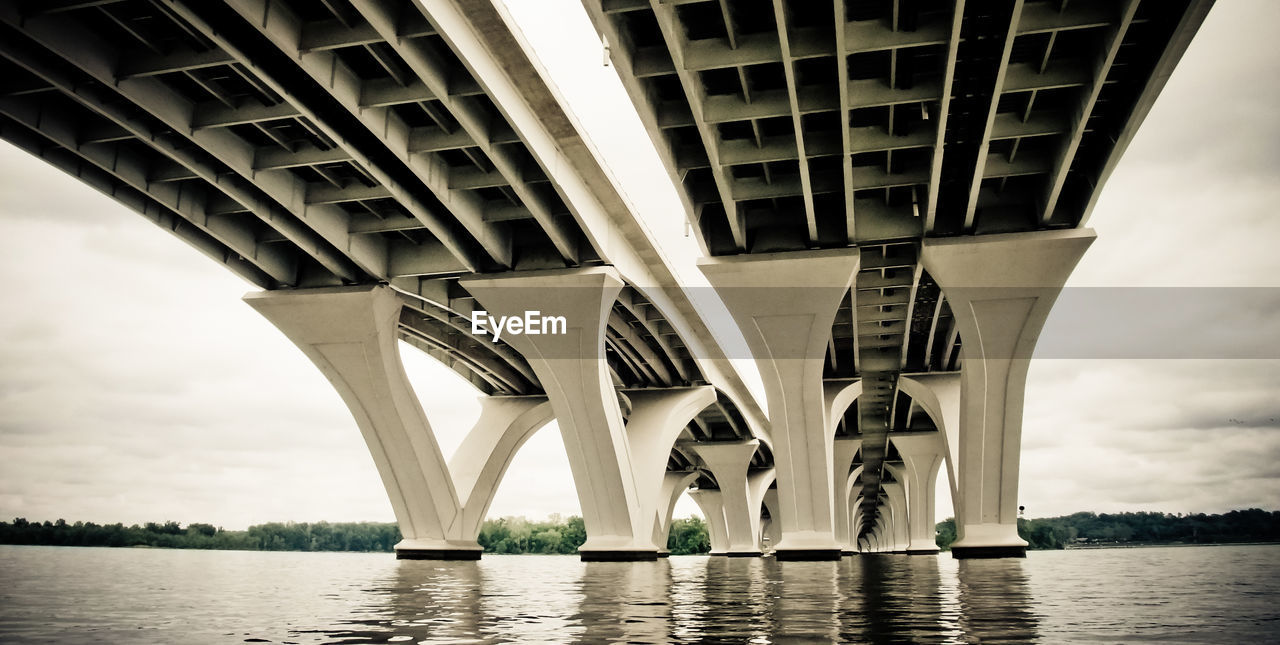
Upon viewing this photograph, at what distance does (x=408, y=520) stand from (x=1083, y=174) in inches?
972

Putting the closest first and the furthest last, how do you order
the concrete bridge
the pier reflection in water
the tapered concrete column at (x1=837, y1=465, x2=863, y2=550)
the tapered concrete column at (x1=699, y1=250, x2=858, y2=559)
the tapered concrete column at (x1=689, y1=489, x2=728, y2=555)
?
the pier reflection in water < the concrete bridge < the tapered concrete column at (x1=699, y1=250, x2=858, y2=559) < the tapered concrete column at (x1=837, y1=465, x2=863, y2=550) < the tapered concrete column at (x1=689, y1=489, x2=728, y2=555)

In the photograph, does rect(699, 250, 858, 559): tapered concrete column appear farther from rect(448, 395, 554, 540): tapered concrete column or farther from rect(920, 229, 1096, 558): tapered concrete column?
rect(448, 395, 554, 540): tapered concrete column

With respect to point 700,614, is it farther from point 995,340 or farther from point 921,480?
point 921,480

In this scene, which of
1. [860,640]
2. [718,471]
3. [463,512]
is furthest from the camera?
[718,471]

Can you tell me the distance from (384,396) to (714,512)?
61923 mm

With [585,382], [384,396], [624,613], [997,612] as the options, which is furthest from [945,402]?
[624,613]

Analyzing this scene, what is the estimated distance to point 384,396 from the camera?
30.1 meters

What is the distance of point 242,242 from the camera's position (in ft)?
87.5

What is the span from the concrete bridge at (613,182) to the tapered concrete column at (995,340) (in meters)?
0.09

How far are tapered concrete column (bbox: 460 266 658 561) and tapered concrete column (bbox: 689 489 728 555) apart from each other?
53766 millimetres

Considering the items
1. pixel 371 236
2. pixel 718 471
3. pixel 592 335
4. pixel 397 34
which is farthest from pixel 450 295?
pixel 718 471

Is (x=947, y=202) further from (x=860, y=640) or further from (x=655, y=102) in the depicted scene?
(x=860, y=640)

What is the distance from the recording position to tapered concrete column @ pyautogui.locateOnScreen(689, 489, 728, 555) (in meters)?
85.7

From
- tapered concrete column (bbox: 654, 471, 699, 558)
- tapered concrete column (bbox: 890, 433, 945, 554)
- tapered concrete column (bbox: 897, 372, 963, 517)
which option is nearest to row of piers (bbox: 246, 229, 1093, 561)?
tapered concrete column (bbox: 897, 372, 963, 517)
